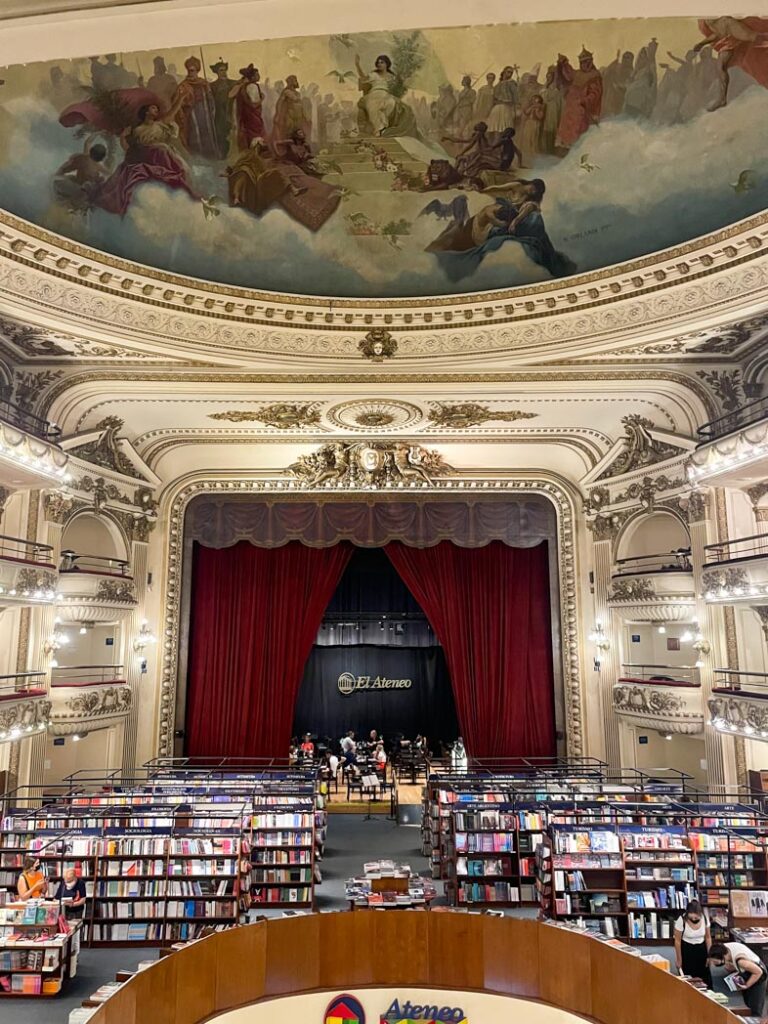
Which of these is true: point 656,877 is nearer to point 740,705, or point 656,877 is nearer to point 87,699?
point 740,705

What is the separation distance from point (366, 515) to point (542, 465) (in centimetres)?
400

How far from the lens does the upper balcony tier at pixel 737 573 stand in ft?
27.8

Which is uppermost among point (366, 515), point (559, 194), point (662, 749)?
point (559, 194)

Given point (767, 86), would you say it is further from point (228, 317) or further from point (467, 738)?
point (467, 738)

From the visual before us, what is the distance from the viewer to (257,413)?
40.6ft

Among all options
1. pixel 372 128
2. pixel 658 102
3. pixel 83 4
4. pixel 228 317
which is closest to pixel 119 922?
pixel 228 317

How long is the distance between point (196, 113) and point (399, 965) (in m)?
9.60

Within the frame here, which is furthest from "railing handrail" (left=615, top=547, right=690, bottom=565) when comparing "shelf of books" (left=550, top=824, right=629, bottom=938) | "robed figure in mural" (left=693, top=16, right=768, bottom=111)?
"robed figure in mural" (left=693, top=16, right=768, bottom=111)

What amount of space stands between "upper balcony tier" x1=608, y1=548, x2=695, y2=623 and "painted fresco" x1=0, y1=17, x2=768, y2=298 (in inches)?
212

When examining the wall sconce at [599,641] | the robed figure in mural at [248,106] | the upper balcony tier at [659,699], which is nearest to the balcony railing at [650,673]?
the upper balcony tier at [659,699]

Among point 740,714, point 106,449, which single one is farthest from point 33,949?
point 106,449

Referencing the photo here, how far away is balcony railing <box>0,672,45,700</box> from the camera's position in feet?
30.7

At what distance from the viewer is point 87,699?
11.7 meters

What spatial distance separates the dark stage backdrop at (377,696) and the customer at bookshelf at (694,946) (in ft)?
44.5
